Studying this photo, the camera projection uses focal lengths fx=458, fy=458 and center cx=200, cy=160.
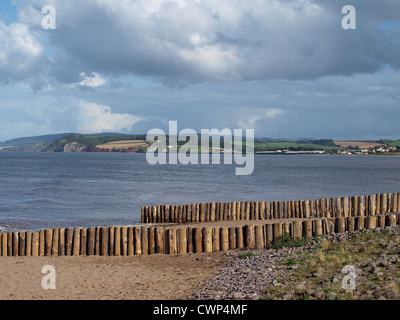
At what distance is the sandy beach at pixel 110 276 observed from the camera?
11.9m

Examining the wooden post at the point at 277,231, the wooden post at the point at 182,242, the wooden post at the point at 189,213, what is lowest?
the wooden post at the point at 189,213

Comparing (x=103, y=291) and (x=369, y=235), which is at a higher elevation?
(x=369, y=235)

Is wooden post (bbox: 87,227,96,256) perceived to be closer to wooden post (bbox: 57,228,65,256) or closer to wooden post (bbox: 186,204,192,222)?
wooden post (bbox: 57,228,65,256)

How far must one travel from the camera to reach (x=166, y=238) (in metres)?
16.7

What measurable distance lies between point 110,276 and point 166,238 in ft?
10.8

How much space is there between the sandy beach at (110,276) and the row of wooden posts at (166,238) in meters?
0.55

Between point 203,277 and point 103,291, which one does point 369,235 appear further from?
point 103,291

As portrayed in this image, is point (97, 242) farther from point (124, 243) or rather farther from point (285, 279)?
point (285, 279)

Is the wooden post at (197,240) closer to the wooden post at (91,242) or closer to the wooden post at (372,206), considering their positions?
the wooden post at (91,242)

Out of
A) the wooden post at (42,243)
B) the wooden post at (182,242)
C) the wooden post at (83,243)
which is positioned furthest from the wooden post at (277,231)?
the wooden post at (42,243)

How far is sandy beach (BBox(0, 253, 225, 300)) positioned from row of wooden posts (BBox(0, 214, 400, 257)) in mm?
545
